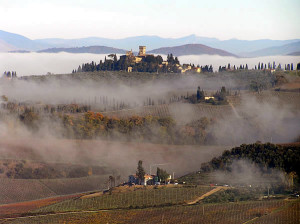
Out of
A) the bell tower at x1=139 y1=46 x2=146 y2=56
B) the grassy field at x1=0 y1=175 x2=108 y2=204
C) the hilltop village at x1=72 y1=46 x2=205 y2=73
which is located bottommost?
the grassy field at x1=0 y1=175 x2=108 y2=204

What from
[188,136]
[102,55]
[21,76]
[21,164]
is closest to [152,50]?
[102,55]

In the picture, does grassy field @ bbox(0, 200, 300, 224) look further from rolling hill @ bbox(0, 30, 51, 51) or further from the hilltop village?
the hilltop village

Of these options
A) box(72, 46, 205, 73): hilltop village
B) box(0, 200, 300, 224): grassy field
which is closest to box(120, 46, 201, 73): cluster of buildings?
box(72, 46, 205, 73): hilltop village

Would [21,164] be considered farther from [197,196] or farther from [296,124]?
[296,124]

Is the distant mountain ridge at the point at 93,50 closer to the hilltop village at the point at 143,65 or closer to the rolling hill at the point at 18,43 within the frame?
the hilltop village at the point at 143,65

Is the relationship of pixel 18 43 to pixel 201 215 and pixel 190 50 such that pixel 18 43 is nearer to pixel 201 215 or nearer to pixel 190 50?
pixel 190 50

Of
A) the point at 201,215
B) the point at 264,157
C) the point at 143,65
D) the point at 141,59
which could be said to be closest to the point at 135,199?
the point at 201,215

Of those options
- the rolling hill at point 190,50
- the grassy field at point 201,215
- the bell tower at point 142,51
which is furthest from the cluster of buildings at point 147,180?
the bell tower at point 142,51
